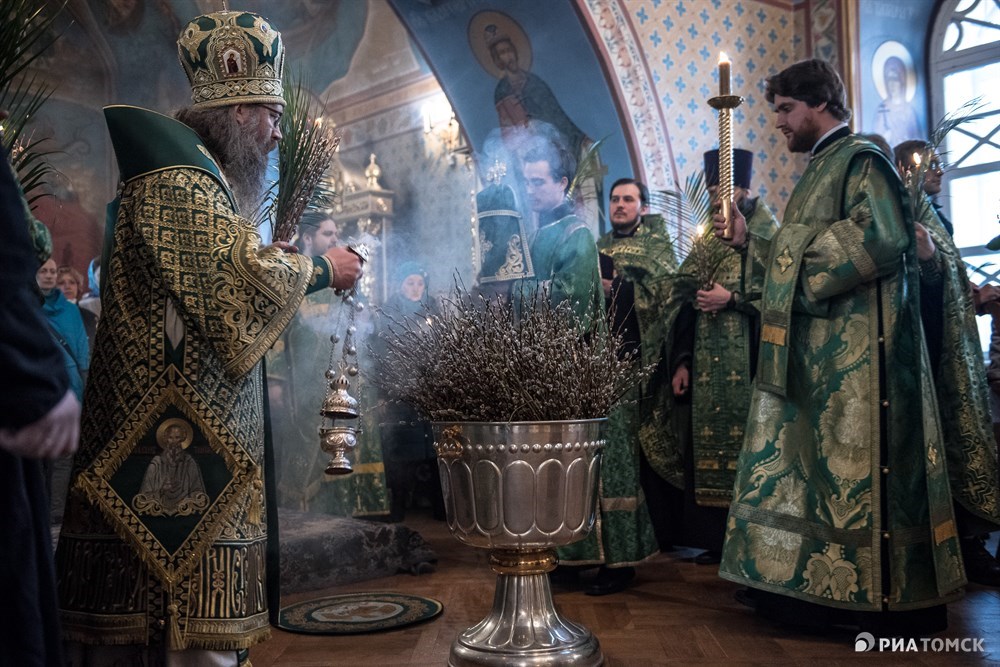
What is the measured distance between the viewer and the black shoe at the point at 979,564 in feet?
12.7

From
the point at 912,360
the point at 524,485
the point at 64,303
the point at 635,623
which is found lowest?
the point at 635,623

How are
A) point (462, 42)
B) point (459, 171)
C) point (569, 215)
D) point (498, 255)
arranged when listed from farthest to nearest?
point (459, 171)
point (462, 42)
point (498, 255)
point (569, 215)

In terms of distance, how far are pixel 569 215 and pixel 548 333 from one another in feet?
5.16

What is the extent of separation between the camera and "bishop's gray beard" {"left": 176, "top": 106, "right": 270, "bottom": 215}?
2258 mm

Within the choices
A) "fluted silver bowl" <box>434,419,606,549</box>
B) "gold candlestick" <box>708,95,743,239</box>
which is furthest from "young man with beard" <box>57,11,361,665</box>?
"gold candlestick" <box>708,95,743,239</box>

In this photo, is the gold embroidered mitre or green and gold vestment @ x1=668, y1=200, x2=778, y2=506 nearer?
the gold embroidered mitre

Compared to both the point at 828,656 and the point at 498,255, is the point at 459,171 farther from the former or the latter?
the point at 828,656

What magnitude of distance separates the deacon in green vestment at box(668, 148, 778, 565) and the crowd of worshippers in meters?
0.01

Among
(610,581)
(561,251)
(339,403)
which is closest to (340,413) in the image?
(339,403)

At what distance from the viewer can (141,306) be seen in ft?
6.71

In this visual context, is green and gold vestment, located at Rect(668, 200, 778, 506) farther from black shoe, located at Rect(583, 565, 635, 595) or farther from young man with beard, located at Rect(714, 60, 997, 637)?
young man with beard, located at Rect(714, 60, 997, 637)

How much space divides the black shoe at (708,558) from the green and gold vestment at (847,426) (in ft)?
4.63

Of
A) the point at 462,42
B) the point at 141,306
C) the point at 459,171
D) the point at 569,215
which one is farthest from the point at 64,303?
the point at 459,171

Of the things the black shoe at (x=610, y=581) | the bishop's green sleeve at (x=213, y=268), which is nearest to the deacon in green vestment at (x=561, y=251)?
the black shoe at (x=610, y=581)
